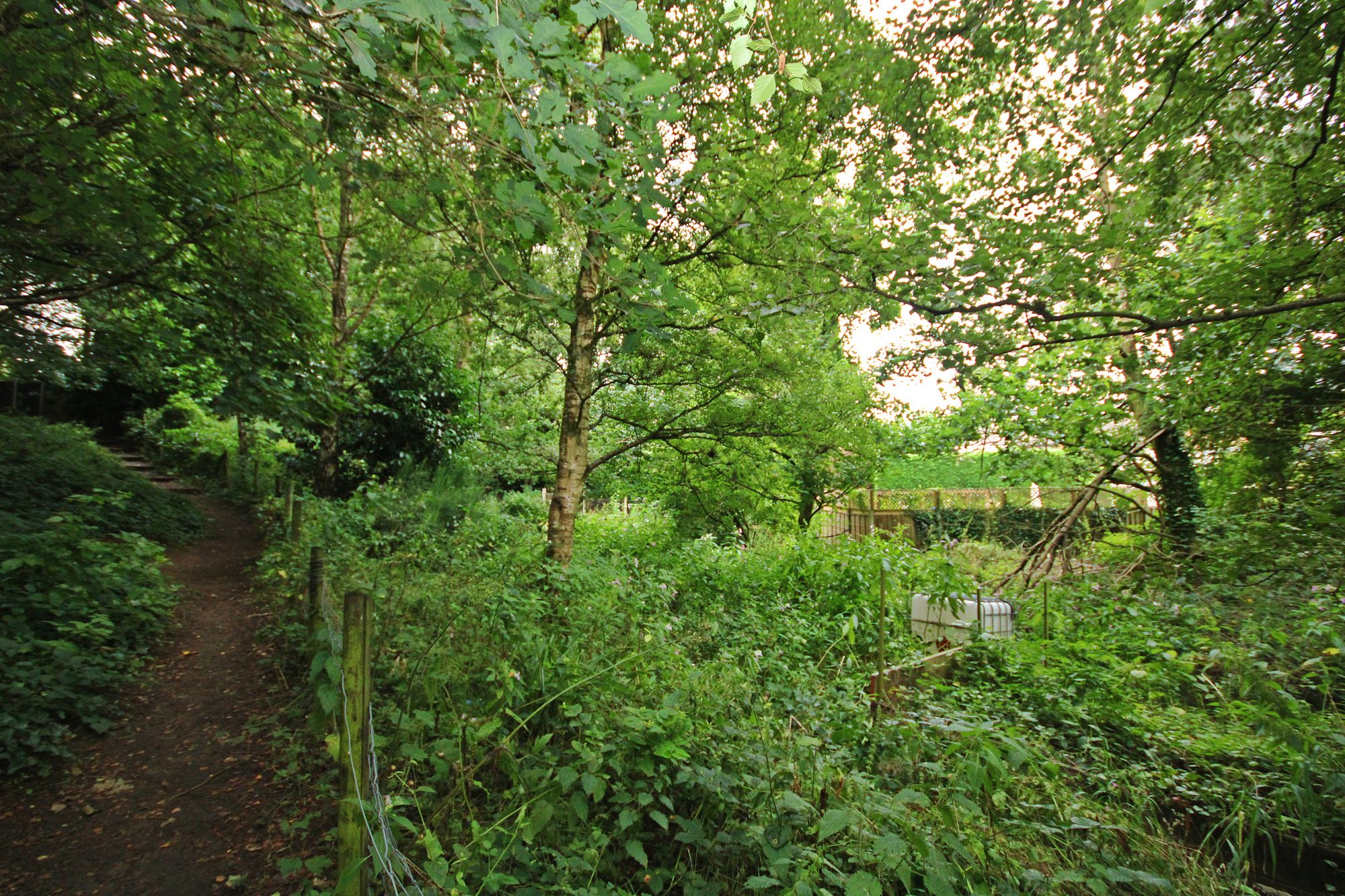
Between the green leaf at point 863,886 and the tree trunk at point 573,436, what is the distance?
382 cm

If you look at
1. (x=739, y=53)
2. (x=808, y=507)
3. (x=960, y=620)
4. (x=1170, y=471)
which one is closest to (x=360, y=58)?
(x=739, y=53)

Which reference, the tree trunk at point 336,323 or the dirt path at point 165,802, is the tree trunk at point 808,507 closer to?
the tree trunk at point 336,323

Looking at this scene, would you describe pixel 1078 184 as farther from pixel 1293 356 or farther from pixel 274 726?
pixel 274 726

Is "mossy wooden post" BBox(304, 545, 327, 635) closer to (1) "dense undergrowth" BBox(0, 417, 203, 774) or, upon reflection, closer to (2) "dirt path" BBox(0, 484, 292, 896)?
(2) "dirt path" BBox(0, 484, 292, 896)

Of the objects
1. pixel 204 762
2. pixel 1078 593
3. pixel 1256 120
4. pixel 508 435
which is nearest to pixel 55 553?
pixel 204 762

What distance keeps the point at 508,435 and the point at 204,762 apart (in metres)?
5.76

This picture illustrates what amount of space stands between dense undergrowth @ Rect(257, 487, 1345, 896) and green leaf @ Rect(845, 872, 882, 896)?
12 mm

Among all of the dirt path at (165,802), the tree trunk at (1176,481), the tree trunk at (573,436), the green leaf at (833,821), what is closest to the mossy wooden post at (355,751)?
the dirt path at (165,802)

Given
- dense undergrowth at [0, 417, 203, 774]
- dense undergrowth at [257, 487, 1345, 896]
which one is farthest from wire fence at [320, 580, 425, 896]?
dense undergrowth at [0, 417, 203, 774]

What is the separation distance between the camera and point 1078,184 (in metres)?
3.92

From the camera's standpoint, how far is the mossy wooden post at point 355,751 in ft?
6.66

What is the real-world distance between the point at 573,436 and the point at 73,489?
6624 millimetres

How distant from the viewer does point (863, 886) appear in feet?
6.79

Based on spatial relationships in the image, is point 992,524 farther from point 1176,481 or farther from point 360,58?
point 360,58
